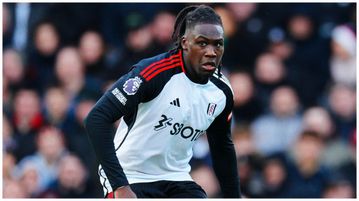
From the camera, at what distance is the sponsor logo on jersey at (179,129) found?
19.8ft

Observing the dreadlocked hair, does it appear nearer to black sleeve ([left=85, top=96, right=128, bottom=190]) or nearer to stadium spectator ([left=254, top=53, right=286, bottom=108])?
black sleeve ([left=85, top=96, right=128, bottom=190])

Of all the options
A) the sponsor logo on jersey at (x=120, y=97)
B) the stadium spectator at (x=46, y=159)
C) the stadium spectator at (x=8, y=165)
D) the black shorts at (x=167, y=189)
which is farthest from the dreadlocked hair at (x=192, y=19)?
the stadium spectator at (x=8, y=165)

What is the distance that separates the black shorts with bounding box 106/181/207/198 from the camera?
6.16m

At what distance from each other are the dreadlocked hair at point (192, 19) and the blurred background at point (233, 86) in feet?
10.0

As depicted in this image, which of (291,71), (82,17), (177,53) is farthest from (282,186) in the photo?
(177,53)

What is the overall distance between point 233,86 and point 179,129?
3541 mm

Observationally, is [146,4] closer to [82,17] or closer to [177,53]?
[82,17]

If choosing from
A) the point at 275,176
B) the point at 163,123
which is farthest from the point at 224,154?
the point at 275,176

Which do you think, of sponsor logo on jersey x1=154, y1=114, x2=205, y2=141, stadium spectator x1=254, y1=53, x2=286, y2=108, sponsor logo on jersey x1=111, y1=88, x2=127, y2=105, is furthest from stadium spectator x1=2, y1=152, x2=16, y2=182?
sponsor logo on jersey x1=111, y1=88, x2=127, y2=105

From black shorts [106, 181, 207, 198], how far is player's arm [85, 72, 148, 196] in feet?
1.36

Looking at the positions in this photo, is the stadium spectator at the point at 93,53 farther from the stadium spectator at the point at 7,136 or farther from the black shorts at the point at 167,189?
the black shorts at the point at 167,189

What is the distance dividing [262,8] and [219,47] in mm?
4118

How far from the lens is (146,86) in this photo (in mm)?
5848

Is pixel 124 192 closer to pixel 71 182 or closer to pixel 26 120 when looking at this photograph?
pixel 71 182
